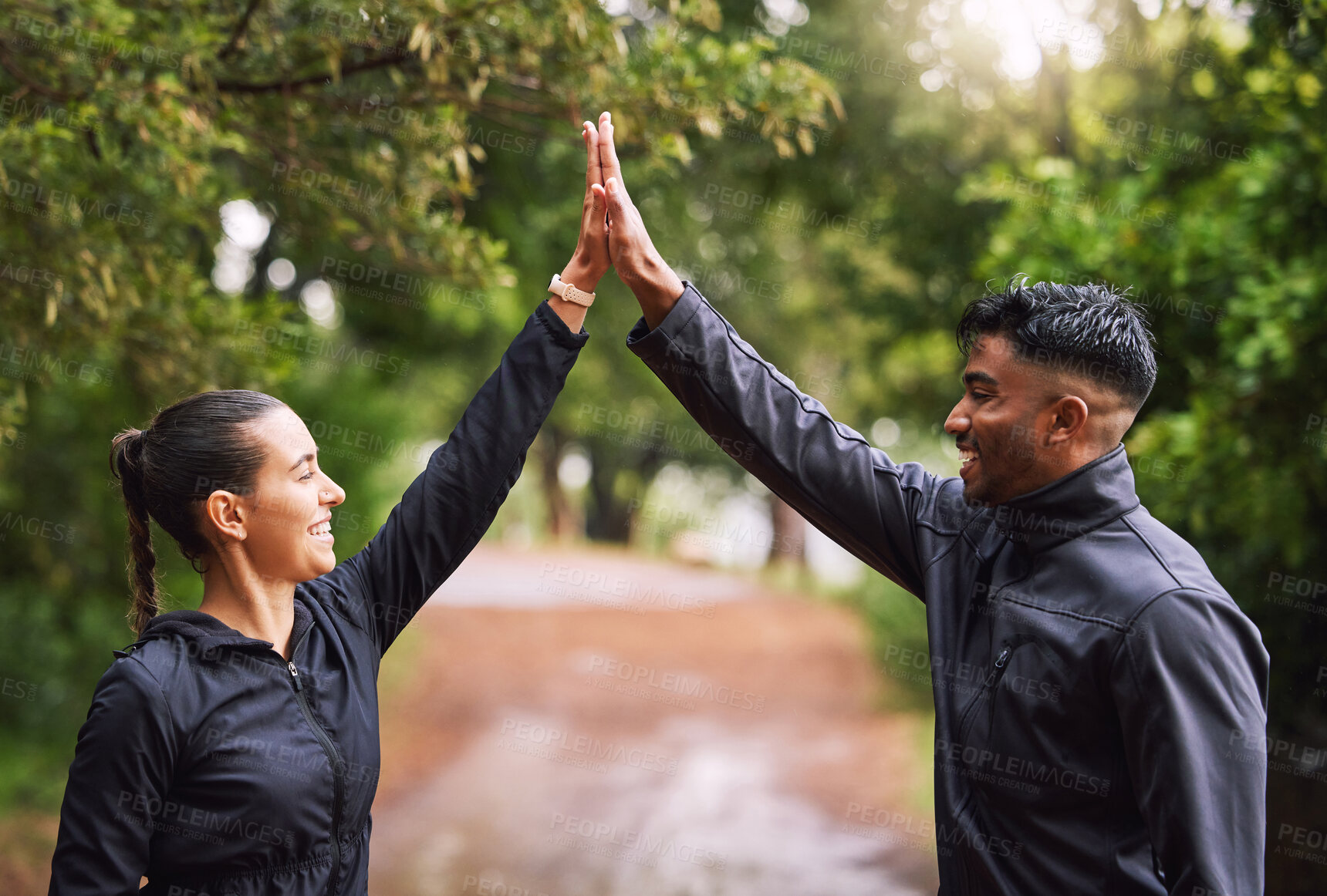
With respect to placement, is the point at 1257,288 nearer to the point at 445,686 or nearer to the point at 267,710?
the point at 267,710

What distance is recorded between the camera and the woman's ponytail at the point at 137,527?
2.22 meters

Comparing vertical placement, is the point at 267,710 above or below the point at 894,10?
below

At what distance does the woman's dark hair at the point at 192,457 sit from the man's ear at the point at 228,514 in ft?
0.06

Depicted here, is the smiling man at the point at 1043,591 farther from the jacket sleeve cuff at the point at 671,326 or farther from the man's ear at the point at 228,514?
the man's ear at the point at 228,514

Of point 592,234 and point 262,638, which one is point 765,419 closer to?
point 592,234

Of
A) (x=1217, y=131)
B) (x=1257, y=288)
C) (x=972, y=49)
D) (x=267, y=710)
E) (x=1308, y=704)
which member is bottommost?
(x=1308, y=704)

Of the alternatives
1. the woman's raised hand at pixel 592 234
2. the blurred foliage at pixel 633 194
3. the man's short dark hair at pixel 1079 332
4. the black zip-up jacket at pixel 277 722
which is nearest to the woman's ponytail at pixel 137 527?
the black zip-up jacket at pixel 277 722

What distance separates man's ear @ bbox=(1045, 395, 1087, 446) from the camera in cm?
210

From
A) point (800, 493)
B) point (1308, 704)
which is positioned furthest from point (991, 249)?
point (800, 493)

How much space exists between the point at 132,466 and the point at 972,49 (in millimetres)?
8748

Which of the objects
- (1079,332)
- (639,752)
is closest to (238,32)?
(1079,332)

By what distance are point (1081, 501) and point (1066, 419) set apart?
0.18m

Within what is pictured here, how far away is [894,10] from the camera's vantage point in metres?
9.32

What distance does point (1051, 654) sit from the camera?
6.42ft
